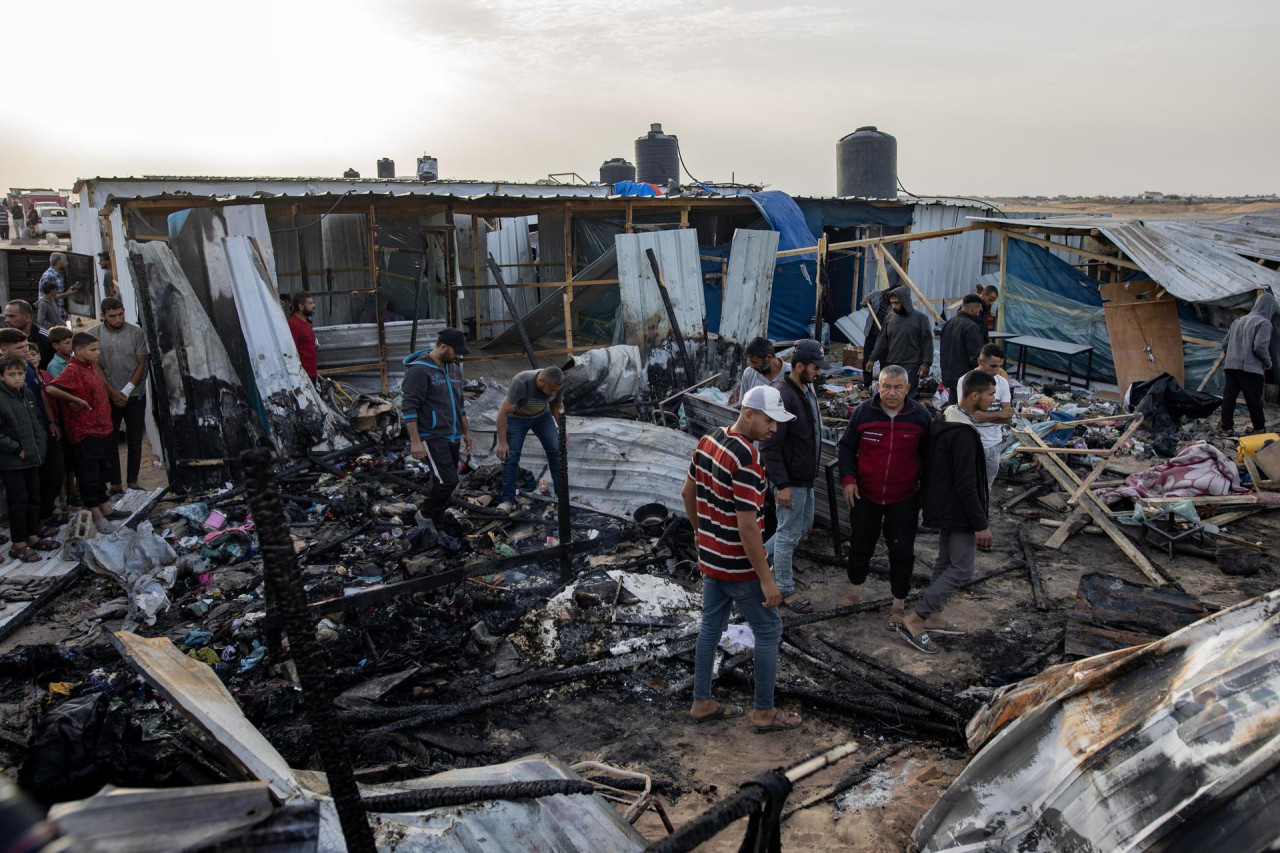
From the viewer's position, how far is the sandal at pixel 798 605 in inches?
225

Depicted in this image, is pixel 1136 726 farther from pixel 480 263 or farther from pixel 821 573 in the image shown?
pixel 480 263

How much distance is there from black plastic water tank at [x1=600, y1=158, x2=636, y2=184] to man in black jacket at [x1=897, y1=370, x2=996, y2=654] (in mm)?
17303

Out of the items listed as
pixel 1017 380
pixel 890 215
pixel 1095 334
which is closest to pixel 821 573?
pixel 1017 380

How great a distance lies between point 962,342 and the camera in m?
9.09

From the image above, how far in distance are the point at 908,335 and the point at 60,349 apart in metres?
8.42

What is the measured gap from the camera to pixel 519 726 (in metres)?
4.37

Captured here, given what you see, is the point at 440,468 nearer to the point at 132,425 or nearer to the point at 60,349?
the point at 60,349

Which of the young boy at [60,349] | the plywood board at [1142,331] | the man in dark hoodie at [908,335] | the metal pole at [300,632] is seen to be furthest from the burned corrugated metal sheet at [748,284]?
the metal pole at [300,632]

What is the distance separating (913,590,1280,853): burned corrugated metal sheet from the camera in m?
2.23

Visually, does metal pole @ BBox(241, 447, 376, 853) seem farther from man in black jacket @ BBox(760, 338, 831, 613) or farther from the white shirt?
the white shirt

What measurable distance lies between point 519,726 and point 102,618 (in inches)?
136

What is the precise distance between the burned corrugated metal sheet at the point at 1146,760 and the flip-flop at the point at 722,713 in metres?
1.41

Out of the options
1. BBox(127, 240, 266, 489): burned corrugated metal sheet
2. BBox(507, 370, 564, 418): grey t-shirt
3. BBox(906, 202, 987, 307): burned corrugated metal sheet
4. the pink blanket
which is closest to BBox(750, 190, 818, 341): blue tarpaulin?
BBox(906, 202, 987, 307): burned corrugated metal sheet

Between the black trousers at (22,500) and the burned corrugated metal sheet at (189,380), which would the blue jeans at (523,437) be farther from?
the black trousers at (22,500)
